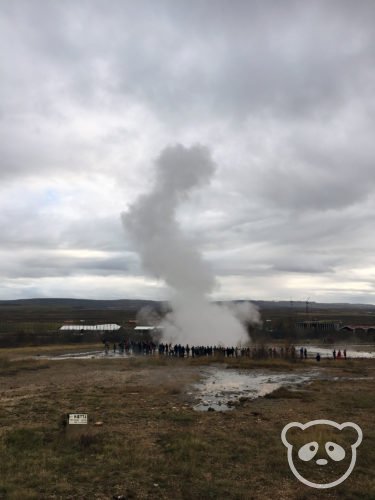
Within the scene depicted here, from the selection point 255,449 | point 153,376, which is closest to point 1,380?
point 153,376

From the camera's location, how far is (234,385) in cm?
2600

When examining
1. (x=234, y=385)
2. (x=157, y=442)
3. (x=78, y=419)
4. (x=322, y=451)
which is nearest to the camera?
(x=322, y=451)

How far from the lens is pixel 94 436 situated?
13.5 metres

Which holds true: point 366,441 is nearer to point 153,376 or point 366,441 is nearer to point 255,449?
point 255,449

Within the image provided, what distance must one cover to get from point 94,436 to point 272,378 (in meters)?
17.8

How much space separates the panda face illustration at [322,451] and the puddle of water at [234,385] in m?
5.11

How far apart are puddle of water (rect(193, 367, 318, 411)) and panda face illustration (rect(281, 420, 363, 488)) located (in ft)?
16.8

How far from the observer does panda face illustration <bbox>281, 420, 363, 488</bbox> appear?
10.6m

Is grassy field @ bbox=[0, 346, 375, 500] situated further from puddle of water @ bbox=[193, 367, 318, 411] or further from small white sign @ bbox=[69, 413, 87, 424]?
puddle of water @ bbox=[193, 367, 318, 411]

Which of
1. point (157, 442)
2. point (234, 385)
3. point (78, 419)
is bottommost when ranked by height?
point (234, 385)

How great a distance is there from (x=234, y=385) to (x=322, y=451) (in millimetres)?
13725

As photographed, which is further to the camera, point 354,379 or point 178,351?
point 178,351

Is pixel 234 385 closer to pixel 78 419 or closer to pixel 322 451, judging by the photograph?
pixel 322 451

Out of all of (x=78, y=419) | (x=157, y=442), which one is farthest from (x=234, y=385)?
Answer: (x=78, y=419)
